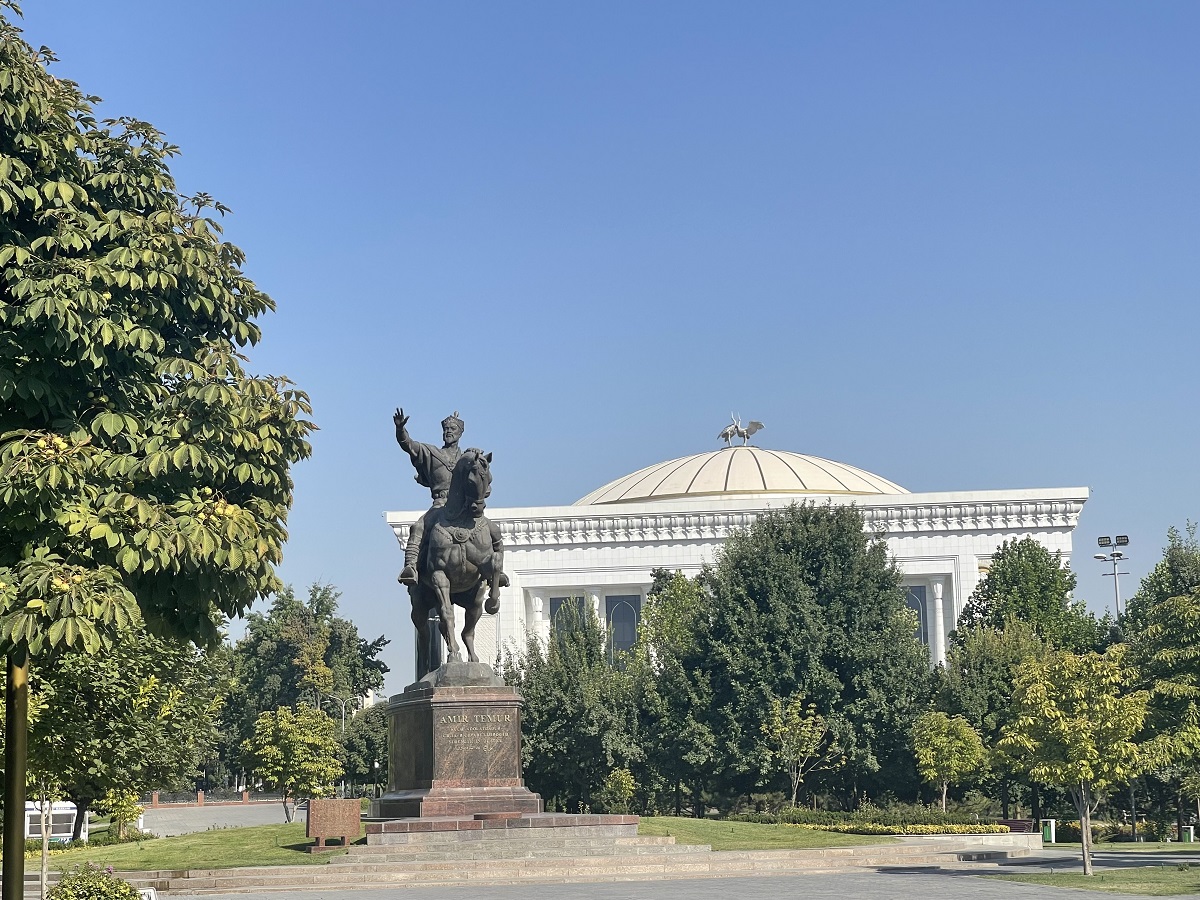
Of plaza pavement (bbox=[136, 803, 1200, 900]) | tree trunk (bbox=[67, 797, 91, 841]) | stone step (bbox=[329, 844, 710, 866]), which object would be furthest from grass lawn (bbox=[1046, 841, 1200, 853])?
tree trunk (bbox=[67, 797, 91, 841])

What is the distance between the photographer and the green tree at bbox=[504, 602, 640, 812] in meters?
40.5

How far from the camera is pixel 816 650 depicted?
41.8 metres

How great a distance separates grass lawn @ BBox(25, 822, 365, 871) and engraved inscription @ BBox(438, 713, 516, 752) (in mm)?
2389

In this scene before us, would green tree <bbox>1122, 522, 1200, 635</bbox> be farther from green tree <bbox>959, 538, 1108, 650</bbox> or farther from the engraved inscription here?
the engraved inscription

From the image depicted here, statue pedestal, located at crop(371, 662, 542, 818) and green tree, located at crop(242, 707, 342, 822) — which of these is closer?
statue pedestal, located at crop(371, 662, 542, 818)

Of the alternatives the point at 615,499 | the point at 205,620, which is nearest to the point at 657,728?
the point at 205,620

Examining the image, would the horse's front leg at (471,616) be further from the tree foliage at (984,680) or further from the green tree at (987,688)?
the tree foliage at (984,680)

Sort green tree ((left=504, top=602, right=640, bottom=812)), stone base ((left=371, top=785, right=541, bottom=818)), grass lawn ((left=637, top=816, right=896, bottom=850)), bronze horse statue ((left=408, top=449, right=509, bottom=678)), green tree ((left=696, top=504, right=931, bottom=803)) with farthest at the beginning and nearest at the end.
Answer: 1. green tree ((left=696, top=504, right=931, bottom=803))
2. green tree ((left=504, top=602, right=640, bottom=812))
3. grass lawn ((left=637, top=816, right=896, bottom=850))
4. bronze horse statue ((left=408, top=449, right=509, bottom=678))
5. stone base ((left=371, top=785, right=541, bottom=818))

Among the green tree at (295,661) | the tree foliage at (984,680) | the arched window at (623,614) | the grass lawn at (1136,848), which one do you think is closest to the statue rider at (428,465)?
the grass lawn at (1136,848)

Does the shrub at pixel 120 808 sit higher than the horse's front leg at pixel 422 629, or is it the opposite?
the horse's front leg at pixel 422 629

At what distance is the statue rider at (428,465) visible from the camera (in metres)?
23.8

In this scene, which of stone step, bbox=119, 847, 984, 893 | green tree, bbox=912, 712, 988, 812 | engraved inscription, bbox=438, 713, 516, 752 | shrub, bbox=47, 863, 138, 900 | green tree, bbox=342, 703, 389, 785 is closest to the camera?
shrub, bbox=47, 863, 138, 900

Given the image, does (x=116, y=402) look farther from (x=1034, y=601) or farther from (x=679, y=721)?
(x=1034, y=601)

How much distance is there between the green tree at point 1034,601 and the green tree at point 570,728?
54.2 ft
